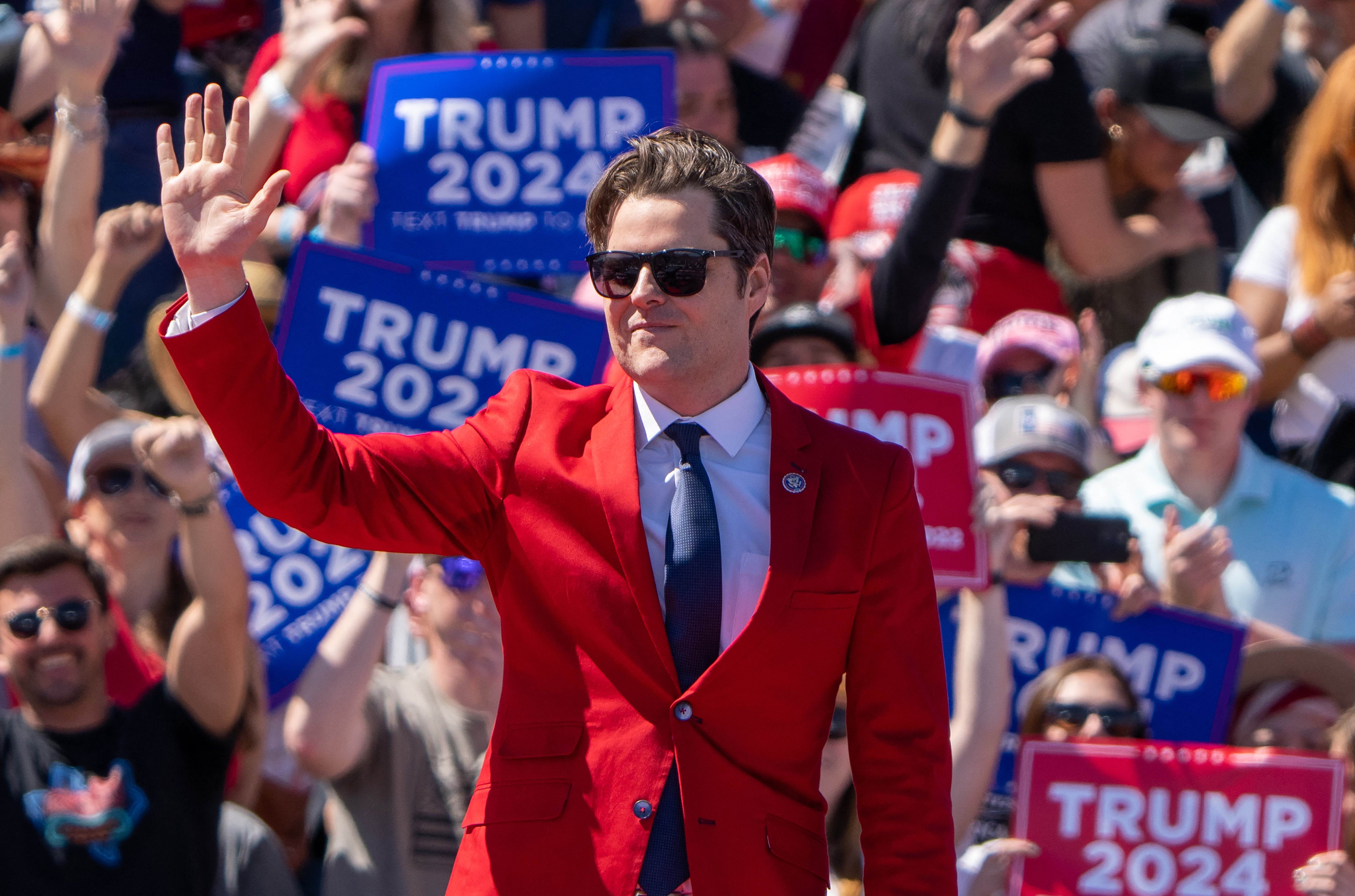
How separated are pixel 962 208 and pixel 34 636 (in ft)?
9.63

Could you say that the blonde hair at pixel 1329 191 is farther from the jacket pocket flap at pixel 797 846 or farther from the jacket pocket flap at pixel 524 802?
the jacket pocket flap at pixel 524 802

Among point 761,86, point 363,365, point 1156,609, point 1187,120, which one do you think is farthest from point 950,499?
point 761,86

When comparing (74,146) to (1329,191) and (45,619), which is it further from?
(1329,191)

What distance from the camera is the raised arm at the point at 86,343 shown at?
5.52 metres

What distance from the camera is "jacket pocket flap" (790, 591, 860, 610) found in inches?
104

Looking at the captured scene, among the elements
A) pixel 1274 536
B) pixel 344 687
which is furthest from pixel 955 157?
pixel 344 687

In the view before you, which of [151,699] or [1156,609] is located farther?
[1156,609]

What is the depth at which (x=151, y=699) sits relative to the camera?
15.2ft

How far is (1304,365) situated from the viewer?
6.27 m

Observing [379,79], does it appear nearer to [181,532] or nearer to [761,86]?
[181,532]

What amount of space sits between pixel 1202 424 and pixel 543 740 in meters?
3.62

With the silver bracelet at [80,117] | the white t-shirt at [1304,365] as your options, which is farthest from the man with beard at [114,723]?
the white t-shirt at [1304,365]

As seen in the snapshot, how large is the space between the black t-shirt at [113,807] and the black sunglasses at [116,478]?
76cm

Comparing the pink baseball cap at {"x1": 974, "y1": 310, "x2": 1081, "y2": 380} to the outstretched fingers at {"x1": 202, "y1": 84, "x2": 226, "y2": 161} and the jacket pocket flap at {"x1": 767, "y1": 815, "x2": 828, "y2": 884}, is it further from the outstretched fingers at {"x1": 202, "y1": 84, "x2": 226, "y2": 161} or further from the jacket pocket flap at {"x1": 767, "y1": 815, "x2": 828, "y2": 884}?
the outstretched fingers at {"x1": 202, "y1": 84, "x2": 226, "y2": 161}
